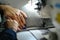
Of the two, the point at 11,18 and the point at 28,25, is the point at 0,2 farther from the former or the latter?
the point at 28,25

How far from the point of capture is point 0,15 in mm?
1914

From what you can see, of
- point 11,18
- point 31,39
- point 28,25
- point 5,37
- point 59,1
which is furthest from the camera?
point 28,25

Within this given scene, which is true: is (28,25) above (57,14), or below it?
below

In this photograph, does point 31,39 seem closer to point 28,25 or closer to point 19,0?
point 28,25

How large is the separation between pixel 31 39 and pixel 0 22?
0.68 m

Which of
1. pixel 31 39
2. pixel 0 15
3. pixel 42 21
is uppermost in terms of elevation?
pixel 0 15

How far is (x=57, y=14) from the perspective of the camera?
13.5 inches

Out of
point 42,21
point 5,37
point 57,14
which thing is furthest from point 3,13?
point 57,14

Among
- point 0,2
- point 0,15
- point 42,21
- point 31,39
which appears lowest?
point 31,39

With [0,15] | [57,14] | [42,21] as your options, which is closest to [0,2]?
[0,15]

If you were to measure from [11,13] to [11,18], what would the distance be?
9 centimetres

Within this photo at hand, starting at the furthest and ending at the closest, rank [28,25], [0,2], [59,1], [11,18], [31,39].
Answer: [0,2] → [28,25] → [11,18] → [31,39] → [59,1]

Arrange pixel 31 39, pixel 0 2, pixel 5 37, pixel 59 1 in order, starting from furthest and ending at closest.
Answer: pixel 0 2 → pixel 31 39 → pixel 5 37 → pixel 59 1

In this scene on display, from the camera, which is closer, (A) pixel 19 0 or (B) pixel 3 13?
(B) pixel 3 13
